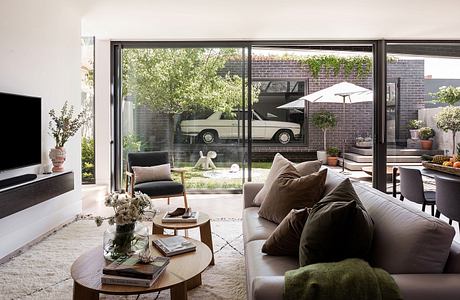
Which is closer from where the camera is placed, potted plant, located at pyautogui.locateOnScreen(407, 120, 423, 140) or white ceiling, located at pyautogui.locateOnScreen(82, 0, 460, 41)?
white ceiling, located at pyautogui.locateOnScreen(82, 0, 460, 41)

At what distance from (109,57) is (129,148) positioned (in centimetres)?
151

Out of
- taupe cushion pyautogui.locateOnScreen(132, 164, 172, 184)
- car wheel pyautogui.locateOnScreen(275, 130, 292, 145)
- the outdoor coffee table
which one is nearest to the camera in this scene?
the outdoor coffee table

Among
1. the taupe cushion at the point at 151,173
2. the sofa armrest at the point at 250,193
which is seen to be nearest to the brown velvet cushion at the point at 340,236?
the sofa armrest at the point at 250,193

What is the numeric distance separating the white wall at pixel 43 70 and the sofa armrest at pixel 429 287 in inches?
125

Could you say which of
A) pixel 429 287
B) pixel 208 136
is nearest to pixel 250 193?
pixel 429 287

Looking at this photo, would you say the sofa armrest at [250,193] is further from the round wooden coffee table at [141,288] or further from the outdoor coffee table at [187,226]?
the round wooden coffee table at [141,288]

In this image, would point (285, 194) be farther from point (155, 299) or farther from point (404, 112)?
point (404, 112)

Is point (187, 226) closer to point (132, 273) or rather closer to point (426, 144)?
point (132, 273)

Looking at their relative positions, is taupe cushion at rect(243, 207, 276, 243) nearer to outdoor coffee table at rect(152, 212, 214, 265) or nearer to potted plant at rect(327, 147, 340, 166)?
outdoor coffee table at rect(152, 212, 214, 265)

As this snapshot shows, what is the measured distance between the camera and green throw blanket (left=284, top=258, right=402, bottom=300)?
1.39 meters

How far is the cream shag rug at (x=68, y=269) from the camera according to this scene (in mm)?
2553

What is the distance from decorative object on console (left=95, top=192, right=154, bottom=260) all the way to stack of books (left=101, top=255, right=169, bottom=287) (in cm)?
19

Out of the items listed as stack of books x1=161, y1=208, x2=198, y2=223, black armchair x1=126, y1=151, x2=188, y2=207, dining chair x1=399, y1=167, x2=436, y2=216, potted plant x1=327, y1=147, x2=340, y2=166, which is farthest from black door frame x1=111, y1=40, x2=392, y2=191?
stack of books x1=161, y1=208, x2=198, y2=223

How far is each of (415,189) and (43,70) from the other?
4132mm
